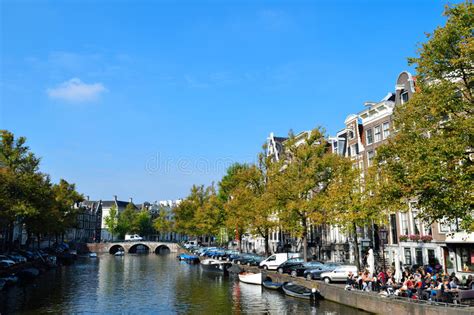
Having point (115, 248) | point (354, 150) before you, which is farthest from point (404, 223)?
point (115, 248)

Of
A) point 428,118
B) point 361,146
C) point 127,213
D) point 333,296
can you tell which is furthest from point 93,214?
point 428,118

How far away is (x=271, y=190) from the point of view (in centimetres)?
4941

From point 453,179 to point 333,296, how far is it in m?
15.1

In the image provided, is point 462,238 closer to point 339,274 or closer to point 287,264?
point 339,274

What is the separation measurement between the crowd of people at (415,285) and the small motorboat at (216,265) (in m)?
29.6

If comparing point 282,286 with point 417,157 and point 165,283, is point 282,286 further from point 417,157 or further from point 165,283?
point 417,157

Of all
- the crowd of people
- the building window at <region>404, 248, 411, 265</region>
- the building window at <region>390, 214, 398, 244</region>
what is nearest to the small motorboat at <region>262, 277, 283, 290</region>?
the crowd of people

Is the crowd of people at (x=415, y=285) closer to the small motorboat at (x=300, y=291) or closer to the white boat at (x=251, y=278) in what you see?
the small motorboat at (x=300, y=291)

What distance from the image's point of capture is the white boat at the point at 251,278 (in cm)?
4539

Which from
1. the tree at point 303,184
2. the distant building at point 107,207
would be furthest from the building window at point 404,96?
the distant building at point 107,207

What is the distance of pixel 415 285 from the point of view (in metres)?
27.5

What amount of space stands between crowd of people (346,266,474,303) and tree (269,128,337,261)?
44.9ft

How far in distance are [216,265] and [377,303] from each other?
40.1 m

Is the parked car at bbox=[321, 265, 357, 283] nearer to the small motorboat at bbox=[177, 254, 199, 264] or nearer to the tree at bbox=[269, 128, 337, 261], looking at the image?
the tree at bbox=[269, 128, 337, 261]
